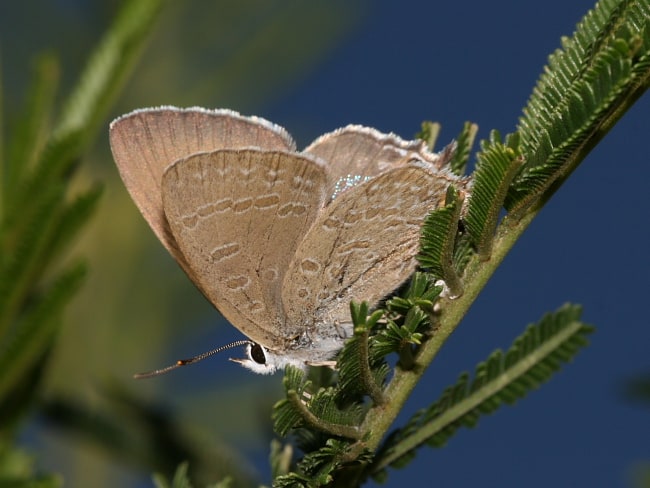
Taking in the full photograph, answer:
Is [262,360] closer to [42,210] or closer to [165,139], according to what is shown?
[165,139]

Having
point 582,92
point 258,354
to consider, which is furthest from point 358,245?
point 582,92

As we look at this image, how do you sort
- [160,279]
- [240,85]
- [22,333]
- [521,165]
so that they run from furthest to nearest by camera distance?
[240,85], [160,279], [22,333], [521,165]

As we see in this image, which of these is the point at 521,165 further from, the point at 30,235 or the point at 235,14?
the point at 235,14

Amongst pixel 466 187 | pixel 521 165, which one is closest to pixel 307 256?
pixel 466 187

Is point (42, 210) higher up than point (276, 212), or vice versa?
point (276, 212)

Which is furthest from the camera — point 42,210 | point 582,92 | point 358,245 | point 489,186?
point 358,245

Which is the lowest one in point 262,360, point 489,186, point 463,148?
point 262,360
